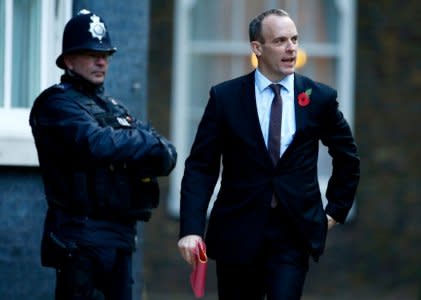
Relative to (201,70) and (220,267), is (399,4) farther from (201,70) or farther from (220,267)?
(220,267)

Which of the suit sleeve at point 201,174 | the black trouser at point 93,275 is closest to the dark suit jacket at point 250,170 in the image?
the suit sleeve at point 201,174

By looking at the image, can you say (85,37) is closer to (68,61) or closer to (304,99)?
(68,61)

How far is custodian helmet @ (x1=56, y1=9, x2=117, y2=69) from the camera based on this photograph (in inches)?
306

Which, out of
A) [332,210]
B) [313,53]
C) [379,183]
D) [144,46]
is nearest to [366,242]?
[379,183]

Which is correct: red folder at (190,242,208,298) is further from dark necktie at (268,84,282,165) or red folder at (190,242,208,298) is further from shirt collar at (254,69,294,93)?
shirt collar at (254,69,294,93)

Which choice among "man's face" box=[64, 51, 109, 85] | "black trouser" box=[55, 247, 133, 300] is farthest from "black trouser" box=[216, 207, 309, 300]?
"man's face" box=[64, 51, 109, 85]

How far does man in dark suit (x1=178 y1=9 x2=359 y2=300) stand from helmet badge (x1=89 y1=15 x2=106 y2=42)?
61cm

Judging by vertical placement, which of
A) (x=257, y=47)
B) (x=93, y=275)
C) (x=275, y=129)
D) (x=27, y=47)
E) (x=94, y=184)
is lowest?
(x=93, y=275)

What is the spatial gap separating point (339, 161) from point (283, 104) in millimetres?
428

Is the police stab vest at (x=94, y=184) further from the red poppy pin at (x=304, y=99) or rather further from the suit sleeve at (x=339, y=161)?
the suit sleeve at (x=339, y=161)

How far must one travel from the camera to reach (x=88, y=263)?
25.2 ft

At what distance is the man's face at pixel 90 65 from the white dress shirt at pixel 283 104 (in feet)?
2.44

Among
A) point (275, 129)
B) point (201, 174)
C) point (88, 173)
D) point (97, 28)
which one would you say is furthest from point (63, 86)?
point (275, 129)

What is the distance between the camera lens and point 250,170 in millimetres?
7816
